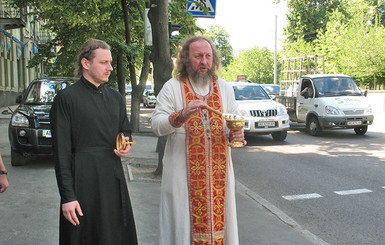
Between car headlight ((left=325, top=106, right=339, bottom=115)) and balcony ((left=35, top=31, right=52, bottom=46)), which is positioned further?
balcony ((left=35, top=31, right=52, bottom=46))

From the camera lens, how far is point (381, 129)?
15062 mm

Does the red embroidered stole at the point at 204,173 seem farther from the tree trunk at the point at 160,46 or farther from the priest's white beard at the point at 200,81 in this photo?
the tree trunk at the point at 160,46

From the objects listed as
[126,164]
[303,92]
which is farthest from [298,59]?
[126,164]

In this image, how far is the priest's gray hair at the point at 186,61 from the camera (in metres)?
2.98

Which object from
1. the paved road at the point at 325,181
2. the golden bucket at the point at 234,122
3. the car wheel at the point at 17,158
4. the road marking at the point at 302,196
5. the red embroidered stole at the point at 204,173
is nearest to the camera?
the golden bucket at the point at 234,122

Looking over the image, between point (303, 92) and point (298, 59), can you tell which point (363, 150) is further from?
point (298, 59)

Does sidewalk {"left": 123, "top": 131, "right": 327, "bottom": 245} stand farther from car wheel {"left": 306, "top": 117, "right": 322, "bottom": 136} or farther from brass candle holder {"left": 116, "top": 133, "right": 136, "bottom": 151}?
car wheel {"left": 306, "top": 117, "right": 322, "bottom": 136}

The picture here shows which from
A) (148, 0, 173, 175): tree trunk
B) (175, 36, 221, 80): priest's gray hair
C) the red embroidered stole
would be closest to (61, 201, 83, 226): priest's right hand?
the red embroidered stole

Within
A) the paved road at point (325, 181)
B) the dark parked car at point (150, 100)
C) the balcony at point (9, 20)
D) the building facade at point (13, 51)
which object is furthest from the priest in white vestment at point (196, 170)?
the dark parked car at point (150, 100)

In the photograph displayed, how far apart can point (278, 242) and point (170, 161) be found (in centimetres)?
198

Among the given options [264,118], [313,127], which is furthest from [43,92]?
[313,127]

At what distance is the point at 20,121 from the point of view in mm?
7891

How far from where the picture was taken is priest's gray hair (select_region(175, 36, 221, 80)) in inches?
117

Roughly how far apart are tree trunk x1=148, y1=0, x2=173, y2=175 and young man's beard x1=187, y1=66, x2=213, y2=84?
13.7 ft
